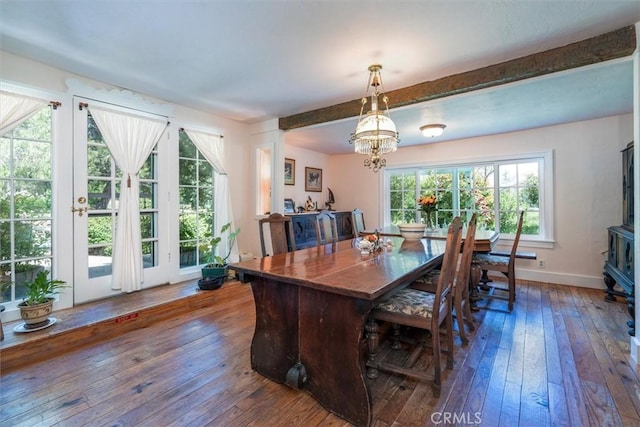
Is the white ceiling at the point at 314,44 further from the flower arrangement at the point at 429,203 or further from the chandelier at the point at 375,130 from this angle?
the flower arrangement at the point at 429,203

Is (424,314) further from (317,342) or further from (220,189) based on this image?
(220,189)

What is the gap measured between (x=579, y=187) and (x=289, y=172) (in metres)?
4.39

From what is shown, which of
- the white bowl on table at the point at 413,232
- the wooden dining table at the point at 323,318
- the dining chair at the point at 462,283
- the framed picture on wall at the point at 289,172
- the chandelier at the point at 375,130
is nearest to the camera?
the wooden dining table at the point at 323,318

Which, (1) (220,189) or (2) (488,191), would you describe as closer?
(1) (220,189)

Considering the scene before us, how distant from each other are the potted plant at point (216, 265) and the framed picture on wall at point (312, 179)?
1978 mm

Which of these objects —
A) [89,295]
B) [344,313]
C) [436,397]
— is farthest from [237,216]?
[436,397]

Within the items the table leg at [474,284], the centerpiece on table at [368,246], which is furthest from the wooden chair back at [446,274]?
the table leg at [474,284]

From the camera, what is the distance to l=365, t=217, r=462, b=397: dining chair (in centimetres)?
172

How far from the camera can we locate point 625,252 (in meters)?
2.75

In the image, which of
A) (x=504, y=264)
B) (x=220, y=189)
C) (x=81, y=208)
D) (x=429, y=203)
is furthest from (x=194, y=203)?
(x=504, y=264)

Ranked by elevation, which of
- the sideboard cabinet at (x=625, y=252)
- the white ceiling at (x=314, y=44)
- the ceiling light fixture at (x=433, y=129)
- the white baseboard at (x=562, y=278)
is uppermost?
the white ceiling at (x=314, y=44)

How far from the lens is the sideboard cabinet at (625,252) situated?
2.56 m

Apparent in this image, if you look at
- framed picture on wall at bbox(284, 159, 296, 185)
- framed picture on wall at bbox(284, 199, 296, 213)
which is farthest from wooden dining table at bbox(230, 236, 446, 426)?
framed picture on wall at bbox(284, 159, 296, 185)

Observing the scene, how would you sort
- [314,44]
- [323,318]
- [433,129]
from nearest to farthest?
1. [323,318]
2. [314,44]
3. [433,129]
